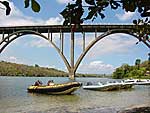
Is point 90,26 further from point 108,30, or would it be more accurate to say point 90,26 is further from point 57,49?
point 57,49

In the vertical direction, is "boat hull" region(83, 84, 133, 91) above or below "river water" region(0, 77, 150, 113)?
above

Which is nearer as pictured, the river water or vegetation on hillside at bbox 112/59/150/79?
the river water

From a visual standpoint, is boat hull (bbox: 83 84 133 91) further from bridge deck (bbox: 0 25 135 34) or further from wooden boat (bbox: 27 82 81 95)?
bridge deck (bbox: 0 25 135 34)

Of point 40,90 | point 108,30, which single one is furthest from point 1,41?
point 40,90

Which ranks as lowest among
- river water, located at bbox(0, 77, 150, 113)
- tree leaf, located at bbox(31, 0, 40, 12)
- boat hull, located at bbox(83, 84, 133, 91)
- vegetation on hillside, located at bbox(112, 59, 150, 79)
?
river water, located at bbox(0, 77, 150, 113)

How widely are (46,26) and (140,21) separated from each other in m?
54.0

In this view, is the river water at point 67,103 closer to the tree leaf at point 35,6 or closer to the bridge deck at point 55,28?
the tree leaf at point 35,6

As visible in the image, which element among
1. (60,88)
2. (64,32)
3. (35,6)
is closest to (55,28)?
(64,32)

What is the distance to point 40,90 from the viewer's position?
32.8 m

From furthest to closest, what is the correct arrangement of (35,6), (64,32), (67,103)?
(64,32) < (67,103) < (35,6)

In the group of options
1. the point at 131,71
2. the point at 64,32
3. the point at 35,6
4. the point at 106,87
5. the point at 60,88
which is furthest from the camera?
the point at 131,71

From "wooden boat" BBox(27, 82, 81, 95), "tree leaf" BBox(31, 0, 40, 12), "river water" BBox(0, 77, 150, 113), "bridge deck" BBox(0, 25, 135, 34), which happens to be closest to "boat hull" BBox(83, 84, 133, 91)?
"wooden boat" BBox(27, 82, 81, 95)

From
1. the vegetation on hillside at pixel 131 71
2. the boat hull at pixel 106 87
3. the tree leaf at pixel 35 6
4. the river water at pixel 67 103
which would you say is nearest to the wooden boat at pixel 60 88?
the river water at pixel 67 103

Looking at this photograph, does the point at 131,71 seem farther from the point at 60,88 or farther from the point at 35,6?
the point at 35,6
